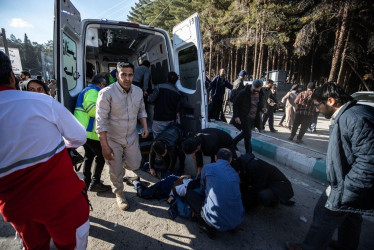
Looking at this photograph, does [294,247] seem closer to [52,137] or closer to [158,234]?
[158,234]

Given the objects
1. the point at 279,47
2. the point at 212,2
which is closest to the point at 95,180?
the point at 279,47

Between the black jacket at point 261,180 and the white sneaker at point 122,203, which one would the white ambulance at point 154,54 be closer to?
the black jacket at point 261,180

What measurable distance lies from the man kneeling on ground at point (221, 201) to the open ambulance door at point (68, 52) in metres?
2.03

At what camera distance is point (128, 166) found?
2.66 metres

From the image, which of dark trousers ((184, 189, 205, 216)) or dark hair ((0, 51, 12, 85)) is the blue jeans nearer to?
dark trousers ((184, 189, 205, 216))

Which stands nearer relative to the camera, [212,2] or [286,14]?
[286,14]

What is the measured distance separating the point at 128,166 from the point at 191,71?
2082 mm

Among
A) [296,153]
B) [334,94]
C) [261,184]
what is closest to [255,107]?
[296,153]

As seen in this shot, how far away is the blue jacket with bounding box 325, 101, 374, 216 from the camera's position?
128cm

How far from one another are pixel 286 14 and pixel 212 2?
21.4 ft

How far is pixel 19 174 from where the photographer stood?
992 millimetres

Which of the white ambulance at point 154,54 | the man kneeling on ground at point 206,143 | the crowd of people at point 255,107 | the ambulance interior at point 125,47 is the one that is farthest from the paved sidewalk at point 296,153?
the ambulance interior at point 125,47

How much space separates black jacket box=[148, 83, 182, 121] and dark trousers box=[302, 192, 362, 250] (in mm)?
2466

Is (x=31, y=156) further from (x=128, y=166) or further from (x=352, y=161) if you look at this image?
(x=352, y=161)
